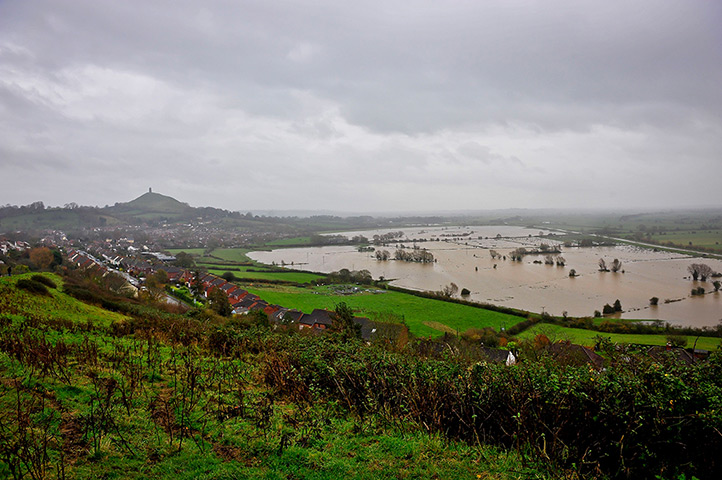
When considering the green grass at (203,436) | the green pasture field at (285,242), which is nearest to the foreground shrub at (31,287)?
the green grass at (203,436)

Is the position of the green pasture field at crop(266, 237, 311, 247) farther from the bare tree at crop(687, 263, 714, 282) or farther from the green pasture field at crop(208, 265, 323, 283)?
the bare tree at crop(687, 263, 714, 282)

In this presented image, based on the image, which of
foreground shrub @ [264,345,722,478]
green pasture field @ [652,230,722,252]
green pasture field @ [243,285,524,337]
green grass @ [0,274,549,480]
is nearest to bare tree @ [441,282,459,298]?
green pasture field @ [243,285,524,337]

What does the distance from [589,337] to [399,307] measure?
42.8 feet

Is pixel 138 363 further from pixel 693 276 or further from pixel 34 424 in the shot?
pixel 693 276

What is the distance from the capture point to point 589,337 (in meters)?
19.3

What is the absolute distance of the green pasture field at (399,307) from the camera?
2325 cm

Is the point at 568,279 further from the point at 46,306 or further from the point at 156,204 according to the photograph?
the point at 156,204

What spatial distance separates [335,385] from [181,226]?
117 metres

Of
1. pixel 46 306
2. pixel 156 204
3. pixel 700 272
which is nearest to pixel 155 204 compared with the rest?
pixel 156 204

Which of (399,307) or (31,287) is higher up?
(31,287)

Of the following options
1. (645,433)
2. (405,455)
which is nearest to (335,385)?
(405,455)

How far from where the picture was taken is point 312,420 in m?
4.18

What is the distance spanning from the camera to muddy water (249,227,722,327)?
25.7 meters

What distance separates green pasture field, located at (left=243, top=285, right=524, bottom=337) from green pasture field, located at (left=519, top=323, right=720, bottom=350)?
2.09m
